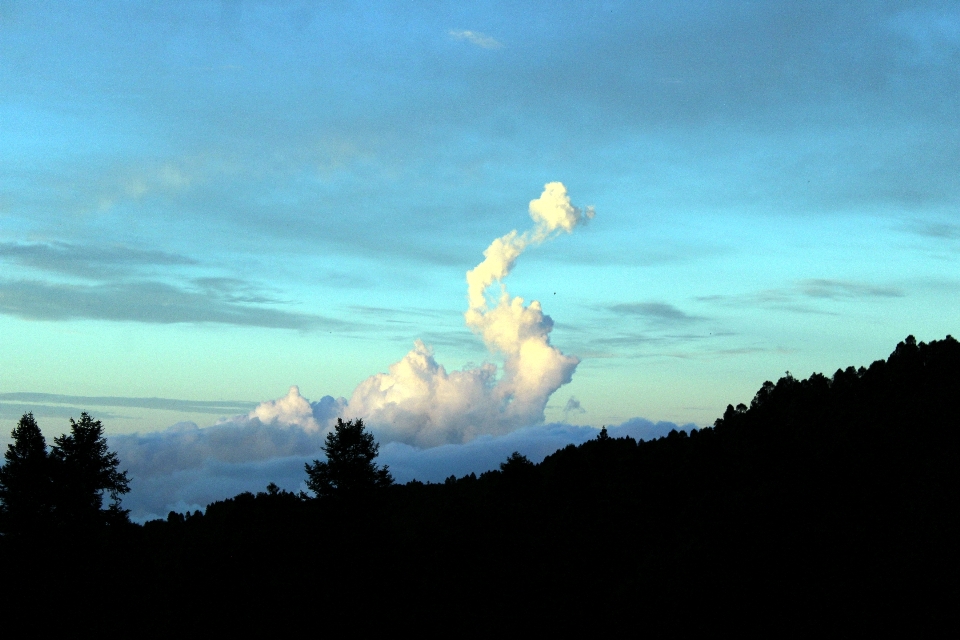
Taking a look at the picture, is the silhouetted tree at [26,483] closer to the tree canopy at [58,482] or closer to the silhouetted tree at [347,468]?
the tree canopy at [58,482]

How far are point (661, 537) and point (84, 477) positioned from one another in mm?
58106

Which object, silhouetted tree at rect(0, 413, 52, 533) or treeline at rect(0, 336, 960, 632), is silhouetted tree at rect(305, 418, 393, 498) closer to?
treeline at rect(0, 336, 960, 632)

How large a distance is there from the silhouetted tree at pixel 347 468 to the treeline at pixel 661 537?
0.16 metres

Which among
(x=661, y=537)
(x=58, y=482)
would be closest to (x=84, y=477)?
(x=58, y=482)

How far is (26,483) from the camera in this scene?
62125 millimetres

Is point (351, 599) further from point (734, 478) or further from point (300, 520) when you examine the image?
point (734, 478)

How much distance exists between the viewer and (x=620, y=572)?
90.2 metres

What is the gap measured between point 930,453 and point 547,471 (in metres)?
53.7

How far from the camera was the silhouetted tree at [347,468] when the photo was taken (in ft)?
215


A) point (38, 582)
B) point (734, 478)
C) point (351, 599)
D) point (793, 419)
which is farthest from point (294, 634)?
point (793, 419)

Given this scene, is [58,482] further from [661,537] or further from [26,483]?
[661,537]

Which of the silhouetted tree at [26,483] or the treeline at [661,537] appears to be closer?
the silhouetted tree at [26,483]

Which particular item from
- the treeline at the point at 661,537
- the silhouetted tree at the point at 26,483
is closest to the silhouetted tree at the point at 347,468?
the treeline at the point at 661,537

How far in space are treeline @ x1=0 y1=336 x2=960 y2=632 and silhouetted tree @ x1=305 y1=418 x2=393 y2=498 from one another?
16cm
